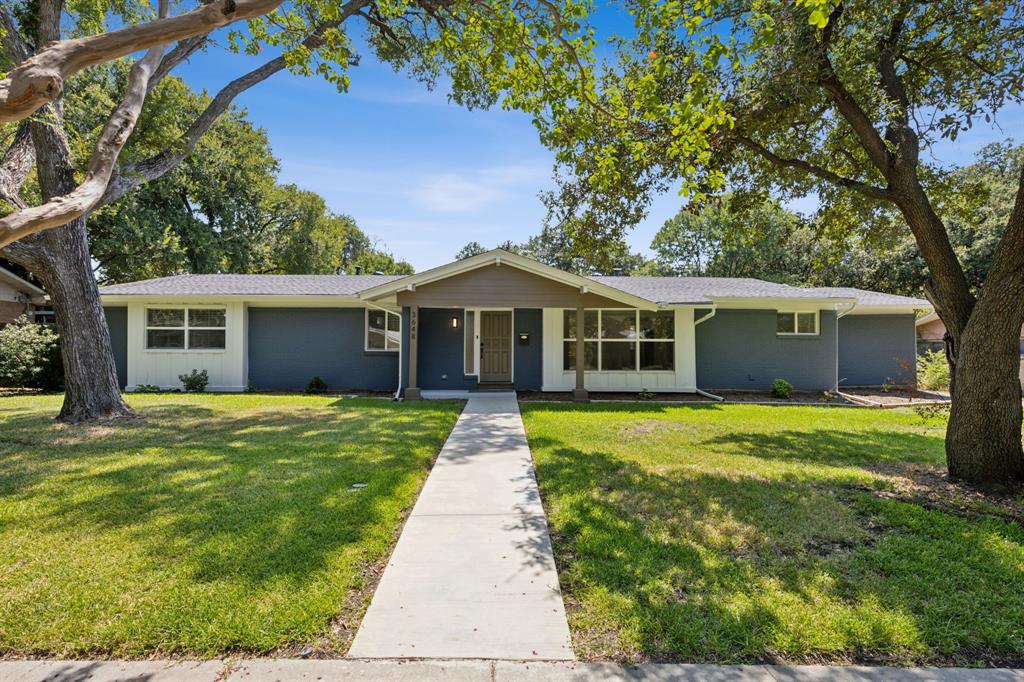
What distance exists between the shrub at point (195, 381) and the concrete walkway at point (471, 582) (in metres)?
10.3

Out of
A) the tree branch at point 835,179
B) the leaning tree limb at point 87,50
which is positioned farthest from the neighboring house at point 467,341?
the leaning tree limb at point 87,50

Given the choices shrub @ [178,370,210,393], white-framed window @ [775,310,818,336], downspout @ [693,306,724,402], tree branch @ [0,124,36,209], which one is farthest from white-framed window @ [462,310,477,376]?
tree branch @ [0,124,36,209]

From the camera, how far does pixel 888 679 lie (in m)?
2.18

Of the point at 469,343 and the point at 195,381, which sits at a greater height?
the point at 469,343

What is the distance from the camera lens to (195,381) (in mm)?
12406

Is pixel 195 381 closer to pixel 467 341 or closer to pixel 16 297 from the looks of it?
pixel 467 341

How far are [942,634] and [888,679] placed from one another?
0.62 m

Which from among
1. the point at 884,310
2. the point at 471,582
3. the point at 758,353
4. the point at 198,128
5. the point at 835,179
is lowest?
the point at 471,582

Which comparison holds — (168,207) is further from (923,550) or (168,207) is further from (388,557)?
(923,550)

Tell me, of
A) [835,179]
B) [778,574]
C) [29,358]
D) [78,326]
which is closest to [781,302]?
[835,179]

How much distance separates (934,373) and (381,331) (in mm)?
16063

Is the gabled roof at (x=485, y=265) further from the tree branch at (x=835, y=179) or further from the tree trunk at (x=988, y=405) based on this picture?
the tree trunk at (x=988, y=405)

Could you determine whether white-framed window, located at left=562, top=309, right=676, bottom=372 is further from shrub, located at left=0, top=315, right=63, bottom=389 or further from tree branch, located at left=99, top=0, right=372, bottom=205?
shrub, located at left=0, top=315, right=63, bottom=389

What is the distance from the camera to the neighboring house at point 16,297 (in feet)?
47.5
